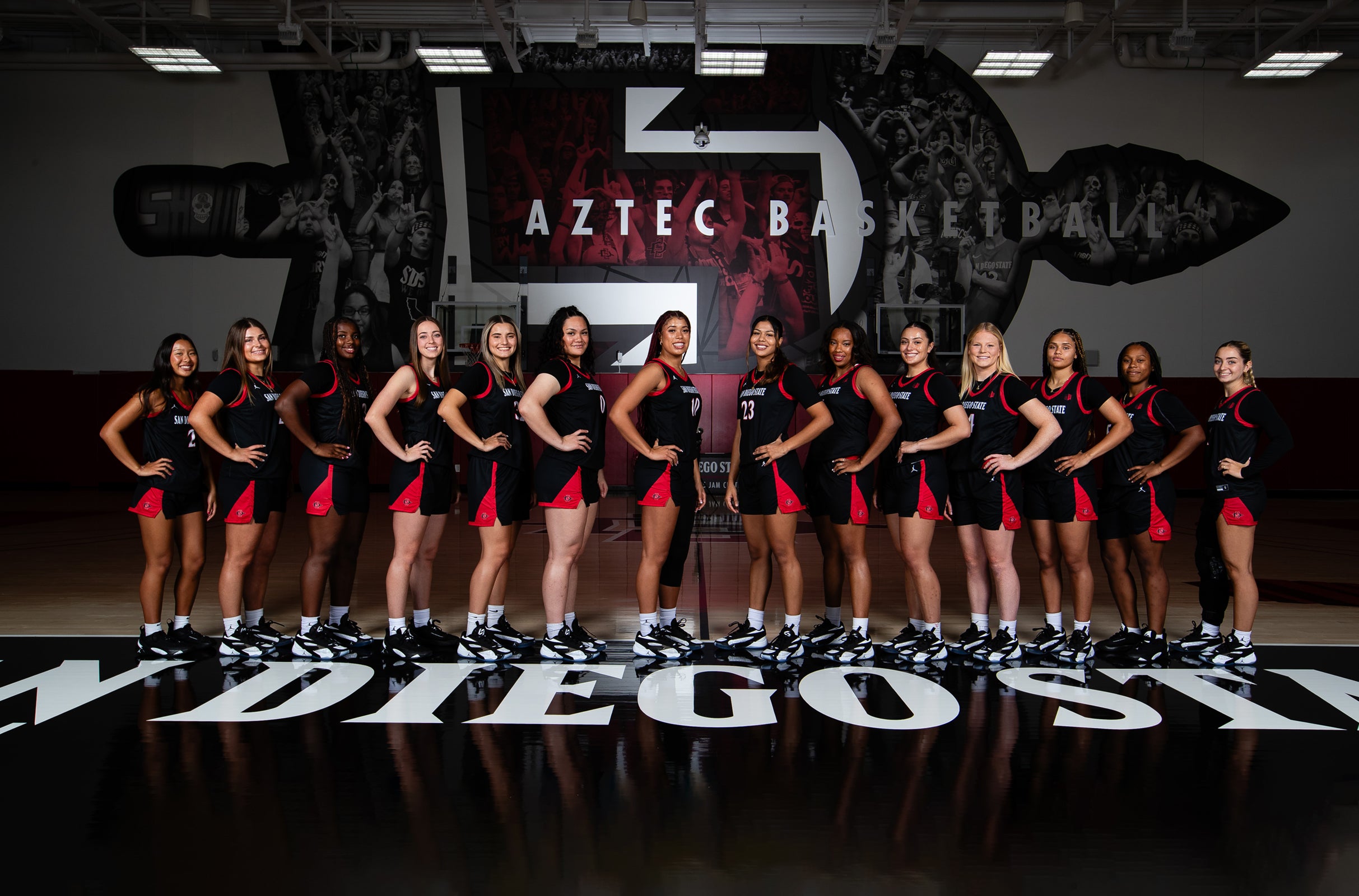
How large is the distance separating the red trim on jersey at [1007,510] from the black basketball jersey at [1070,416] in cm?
24

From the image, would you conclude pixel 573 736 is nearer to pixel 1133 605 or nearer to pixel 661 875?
pixel 661 875

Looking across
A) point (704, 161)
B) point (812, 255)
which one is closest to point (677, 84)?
point (704, 161)

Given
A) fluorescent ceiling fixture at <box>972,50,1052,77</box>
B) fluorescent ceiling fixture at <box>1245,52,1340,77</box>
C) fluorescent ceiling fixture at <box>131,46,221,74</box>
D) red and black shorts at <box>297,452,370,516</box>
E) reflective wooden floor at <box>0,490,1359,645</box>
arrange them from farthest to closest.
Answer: fluorescent ceiling fixture at <box>972,50,1052,77</box> < fluorescent ceiling fixture at <box>1245,52,1340,77</box> < fluorescent ceiling fixture at <box>131,46,221,74</box> < reflective wooden floor at <box>0,490,1359,645</box> < red and black shorts at <box>297,452,370,516</box>

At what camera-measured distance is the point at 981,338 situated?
434 cm

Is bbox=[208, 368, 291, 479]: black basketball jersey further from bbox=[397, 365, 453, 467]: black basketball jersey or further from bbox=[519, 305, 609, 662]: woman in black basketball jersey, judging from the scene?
bbox=[519, 305, 609, 662]: woman in black basketball jersey

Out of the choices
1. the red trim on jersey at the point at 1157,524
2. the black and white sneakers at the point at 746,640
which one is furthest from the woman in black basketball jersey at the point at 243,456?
the red trim on jersey at the point at 1157,524

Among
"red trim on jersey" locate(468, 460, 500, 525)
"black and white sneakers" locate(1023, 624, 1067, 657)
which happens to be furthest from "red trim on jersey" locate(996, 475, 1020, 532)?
"red trim on jersey" locate(468, 460, 500, 525)

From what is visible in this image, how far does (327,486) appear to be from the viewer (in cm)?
425

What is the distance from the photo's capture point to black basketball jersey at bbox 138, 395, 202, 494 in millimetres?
4254

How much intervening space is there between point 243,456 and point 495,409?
1.18 metres

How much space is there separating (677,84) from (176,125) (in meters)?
7.79

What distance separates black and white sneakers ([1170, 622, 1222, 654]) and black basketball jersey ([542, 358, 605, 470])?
2985 millimetres

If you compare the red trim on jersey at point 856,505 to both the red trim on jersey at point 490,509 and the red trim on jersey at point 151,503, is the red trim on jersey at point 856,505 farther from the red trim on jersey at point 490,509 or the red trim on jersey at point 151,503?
the red trim on jersey at point 151,503

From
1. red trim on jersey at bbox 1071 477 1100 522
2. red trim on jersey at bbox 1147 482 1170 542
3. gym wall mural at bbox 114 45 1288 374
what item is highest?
gym wall mural at bbox 114 45 1288 374
